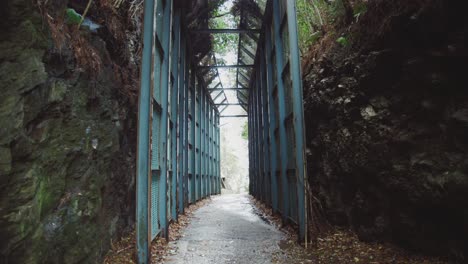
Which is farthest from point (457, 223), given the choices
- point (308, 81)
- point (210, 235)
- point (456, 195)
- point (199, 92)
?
point (199, 92)

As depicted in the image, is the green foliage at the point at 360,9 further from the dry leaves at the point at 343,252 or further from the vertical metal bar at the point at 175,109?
the vertical metal bar at the point at 175,109

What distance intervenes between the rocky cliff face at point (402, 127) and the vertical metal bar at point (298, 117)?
511 mm

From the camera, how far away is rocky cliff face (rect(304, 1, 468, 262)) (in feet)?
9.37

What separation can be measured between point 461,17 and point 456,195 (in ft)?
5.10

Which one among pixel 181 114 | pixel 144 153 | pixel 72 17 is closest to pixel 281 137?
pixel 181 114

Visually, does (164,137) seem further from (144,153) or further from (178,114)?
(178,114)

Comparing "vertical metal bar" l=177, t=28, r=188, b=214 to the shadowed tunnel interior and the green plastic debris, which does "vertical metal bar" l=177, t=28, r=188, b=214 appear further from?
the green plastic debris

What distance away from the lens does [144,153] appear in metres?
3.75

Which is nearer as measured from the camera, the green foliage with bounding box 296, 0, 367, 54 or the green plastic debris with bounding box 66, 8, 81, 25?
the green plastic debris with bounding box 66, 8, 81, 25

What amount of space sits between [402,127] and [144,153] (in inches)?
117

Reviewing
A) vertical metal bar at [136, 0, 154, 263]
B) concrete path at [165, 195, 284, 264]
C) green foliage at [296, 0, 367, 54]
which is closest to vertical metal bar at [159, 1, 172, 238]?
concrete path at [165, 195, 284, 264]

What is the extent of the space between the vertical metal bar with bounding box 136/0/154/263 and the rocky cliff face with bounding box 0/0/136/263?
41 centimetres

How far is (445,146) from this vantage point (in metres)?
3.00

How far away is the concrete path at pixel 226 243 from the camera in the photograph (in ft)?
14.0
